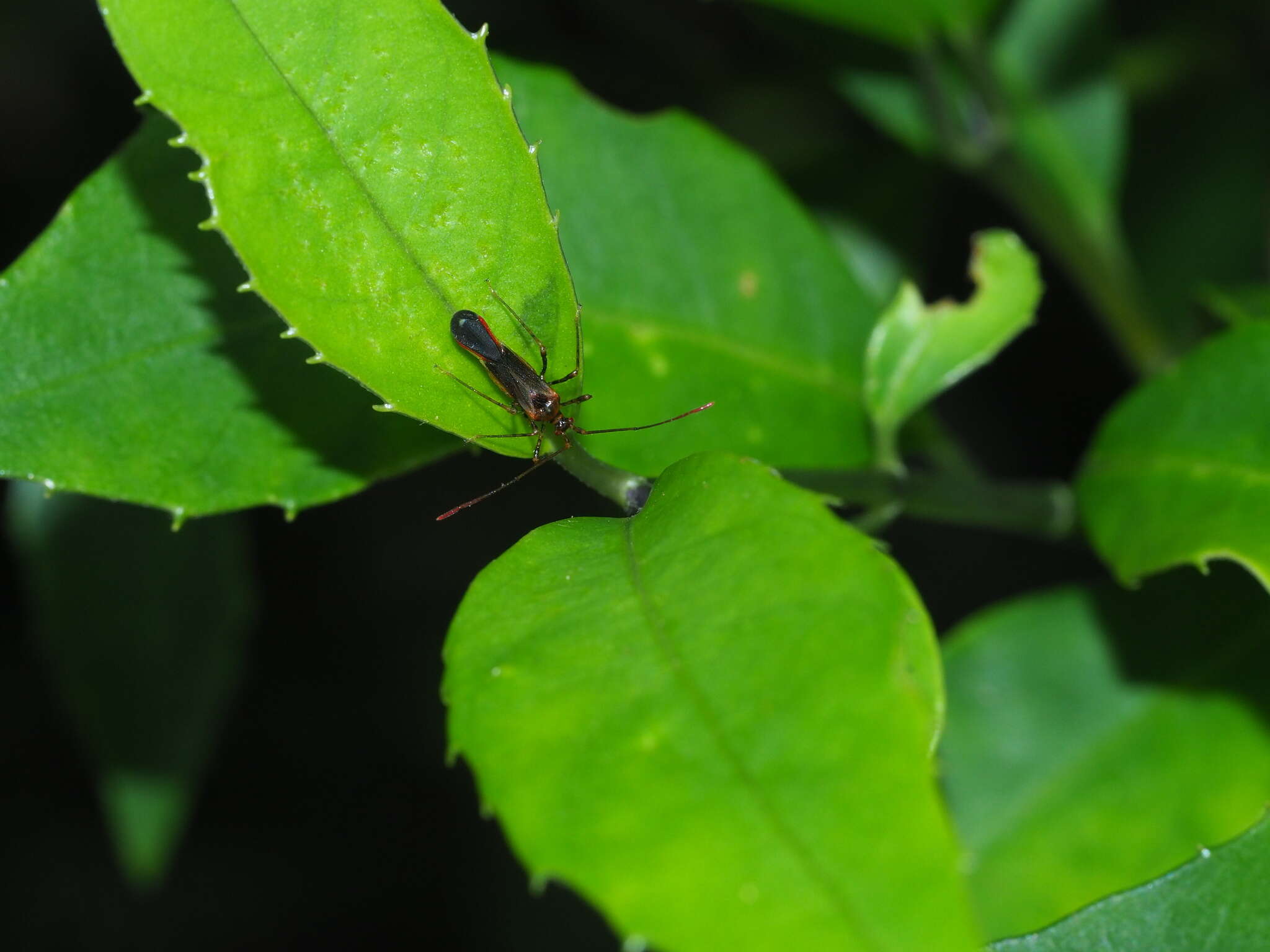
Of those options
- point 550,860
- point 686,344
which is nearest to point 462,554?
point 686,344

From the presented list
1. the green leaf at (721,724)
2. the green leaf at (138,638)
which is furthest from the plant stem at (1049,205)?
the green leaf at (138,638)

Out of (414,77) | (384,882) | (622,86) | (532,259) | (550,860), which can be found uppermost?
(414,77)

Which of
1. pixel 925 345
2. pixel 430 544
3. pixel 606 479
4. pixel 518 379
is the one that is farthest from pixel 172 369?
pixel 430 544

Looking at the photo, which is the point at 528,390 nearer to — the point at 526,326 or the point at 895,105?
the point at 526,326

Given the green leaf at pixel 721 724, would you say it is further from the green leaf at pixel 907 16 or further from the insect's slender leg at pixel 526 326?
the green leaf at pixel 907 16

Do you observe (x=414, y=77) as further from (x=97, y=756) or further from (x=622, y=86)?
→ (x=97, y=756)

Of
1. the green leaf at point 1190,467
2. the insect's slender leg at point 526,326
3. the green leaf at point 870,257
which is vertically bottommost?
the green leaf at point 870,257
